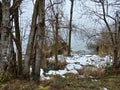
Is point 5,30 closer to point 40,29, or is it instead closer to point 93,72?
point 40,29

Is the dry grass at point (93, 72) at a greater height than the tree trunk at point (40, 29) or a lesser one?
lesser

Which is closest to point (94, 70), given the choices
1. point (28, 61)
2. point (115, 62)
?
point (115, 62)

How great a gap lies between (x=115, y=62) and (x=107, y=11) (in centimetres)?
311

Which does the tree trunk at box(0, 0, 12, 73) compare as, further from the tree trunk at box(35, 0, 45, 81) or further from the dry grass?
the dry grass

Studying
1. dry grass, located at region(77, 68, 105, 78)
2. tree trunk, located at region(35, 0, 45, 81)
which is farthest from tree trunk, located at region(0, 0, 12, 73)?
dry grass, located at region(77, 68, 105, 78)

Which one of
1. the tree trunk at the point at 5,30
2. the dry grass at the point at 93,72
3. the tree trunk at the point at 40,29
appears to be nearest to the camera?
the tree trunk at the point at 5,30

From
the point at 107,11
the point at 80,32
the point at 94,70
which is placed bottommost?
the point at 94,70

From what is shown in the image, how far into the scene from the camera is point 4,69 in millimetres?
10000

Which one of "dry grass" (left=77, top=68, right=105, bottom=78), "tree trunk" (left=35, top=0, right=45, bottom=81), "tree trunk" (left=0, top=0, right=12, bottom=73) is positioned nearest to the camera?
"tree trunk" (left=0, top=0, right=12, bottom=73)

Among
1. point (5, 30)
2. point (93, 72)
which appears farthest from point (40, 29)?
point (93, 72)

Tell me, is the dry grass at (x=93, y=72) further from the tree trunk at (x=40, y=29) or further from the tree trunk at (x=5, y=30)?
the tree trunk at (x=5, y=30)

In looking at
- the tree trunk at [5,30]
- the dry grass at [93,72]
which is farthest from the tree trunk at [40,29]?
the dry grass at [93,72]

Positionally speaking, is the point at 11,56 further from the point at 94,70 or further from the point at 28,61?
the point at 94,70

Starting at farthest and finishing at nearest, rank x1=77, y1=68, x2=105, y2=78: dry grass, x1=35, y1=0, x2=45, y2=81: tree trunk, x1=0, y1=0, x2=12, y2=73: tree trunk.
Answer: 1. x1=77, y1=68, x2=105, y2=78: dry grass
2. x1=35, y1=0, x2=45, y2=81: tree trunk
3. x1=0, y1=0, x2=12, y2=73: tree trunk
